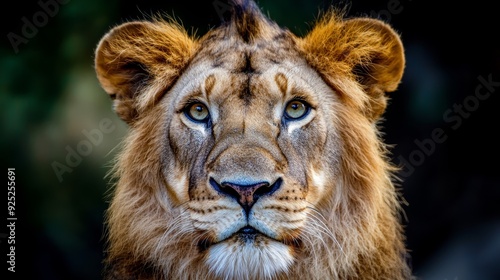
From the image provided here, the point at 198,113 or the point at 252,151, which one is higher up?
the point at 252,151

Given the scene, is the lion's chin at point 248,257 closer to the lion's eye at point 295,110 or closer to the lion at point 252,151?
the lion at point 252,151

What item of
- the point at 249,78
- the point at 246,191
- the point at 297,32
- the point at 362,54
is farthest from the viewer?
the point at 297,32

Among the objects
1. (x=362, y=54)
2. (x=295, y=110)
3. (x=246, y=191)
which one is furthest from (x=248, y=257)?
(x=362, y=54)

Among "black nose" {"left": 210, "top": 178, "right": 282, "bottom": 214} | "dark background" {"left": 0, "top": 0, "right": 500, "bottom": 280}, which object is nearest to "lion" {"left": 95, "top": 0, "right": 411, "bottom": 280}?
"black nose" {"left": 210, "top": 178, "right": 282, "bottom": 214}

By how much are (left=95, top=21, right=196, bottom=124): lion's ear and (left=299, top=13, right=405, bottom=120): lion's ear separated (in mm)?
597

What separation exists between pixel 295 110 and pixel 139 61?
0.81 metres

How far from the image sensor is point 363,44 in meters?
3.89

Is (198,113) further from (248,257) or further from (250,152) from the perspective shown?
(248,257)

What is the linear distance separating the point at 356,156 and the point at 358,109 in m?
0.23

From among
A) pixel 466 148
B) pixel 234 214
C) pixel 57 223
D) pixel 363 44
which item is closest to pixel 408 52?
pixel 466 148

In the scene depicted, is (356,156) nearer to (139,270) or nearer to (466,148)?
(139,270)

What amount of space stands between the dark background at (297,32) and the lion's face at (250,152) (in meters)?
2.54

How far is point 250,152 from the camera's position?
3.40 meters

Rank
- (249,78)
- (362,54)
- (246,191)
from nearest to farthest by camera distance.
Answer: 1. (246,191)
2. (249,78)
3. (362,54)
